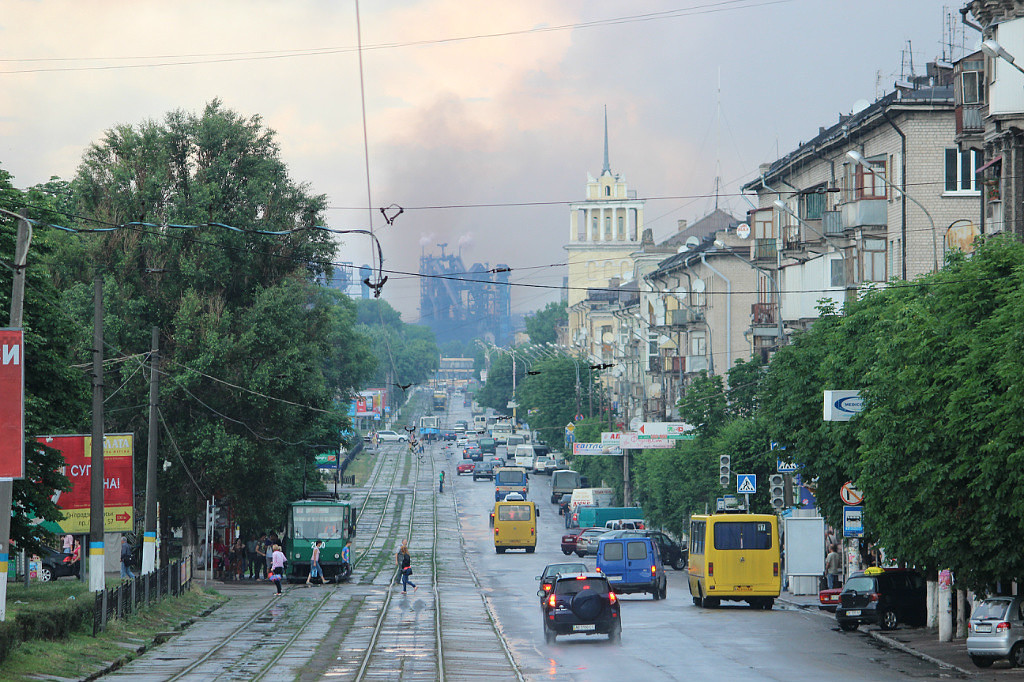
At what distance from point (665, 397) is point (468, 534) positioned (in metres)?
24.6

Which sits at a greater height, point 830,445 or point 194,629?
point 830,445

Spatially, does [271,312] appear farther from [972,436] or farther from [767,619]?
[972,436]

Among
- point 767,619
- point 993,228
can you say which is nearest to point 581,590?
point 767,619

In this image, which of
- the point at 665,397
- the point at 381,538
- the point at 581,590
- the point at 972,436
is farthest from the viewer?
the point at 665,397

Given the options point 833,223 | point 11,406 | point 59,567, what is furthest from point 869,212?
point 11,406

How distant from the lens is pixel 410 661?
2606 centimetres

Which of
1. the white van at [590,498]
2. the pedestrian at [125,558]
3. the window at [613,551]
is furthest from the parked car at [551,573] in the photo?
the white van at [590,498]

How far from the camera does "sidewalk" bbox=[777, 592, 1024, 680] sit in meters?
24.9

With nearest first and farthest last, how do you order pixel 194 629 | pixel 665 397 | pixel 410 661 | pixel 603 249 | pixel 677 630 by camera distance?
pixel 410 661 < pixel 677 630 < pixel 194 629 < pixel 665 397 < pixel 603 249

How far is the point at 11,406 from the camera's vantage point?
71.4ft

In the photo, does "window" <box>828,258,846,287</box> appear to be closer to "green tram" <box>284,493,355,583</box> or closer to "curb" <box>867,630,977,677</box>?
"green tram" <box>284,493,355,583</box>

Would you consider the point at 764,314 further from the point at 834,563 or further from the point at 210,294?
the point at 210,294

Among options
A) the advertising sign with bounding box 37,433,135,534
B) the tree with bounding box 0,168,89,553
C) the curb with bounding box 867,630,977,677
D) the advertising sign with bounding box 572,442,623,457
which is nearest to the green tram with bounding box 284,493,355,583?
the advertising sign with bounding box 37,433,135,534

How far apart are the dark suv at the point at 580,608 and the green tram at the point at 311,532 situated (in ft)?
83.6
